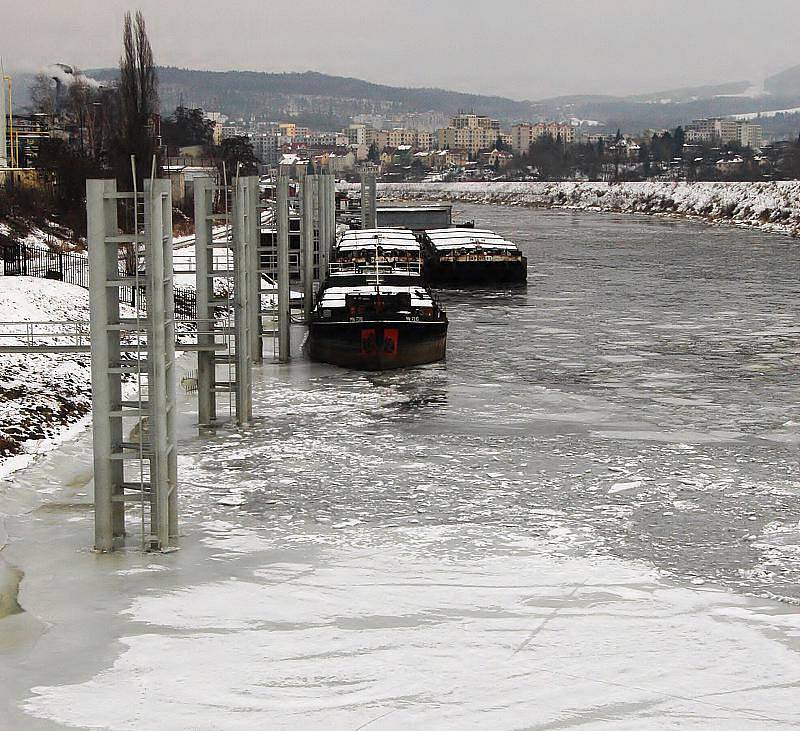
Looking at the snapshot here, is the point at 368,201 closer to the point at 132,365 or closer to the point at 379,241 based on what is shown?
the point at 379,241

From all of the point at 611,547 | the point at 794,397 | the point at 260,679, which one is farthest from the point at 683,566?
the point at 794,397

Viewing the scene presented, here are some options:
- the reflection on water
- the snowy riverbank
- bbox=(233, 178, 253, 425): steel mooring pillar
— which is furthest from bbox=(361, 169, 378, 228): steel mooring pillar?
bbox=(233, 178, 253, 425): steel mooring pillar

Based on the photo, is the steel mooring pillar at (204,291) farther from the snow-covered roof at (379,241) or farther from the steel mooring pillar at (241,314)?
the snow-covered roof at (379,241)

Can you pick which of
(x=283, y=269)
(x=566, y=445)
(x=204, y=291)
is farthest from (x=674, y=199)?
(x=566, y=445)

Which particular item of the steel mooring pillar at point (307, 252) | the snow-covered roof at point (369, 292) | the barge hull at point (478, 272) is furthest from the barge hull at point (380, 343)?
the barge hull at point (478, 272)

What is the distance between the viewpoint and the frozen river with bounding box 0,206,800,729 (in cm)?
1118

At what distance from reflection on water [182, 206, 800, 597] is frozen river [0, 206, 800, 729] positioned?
0.06 m

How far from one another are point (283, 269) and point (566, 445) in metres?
11.5

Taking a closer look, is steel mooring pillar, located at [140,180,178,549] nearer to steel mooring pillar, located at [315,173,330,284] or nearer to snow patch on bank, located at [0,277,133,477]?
snow patch on bank, located at [0,277,133,477]

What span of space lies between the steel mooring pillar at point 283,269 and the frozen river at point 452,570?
3.26m

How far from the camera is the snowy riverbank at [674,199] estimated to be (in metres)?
93.8

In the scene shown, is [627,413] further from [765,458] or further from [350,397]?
[350,397]

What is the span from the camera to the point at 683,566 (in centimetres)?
1451

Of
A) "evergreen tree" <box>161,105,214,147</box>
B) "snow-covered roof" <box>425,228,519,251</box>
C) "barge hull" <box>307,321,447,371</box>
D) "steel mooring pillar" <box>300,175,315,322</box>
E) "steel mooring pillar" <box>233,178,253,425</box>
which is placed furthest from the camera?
"evergreen tree" <box>161,105,214,147</box>
